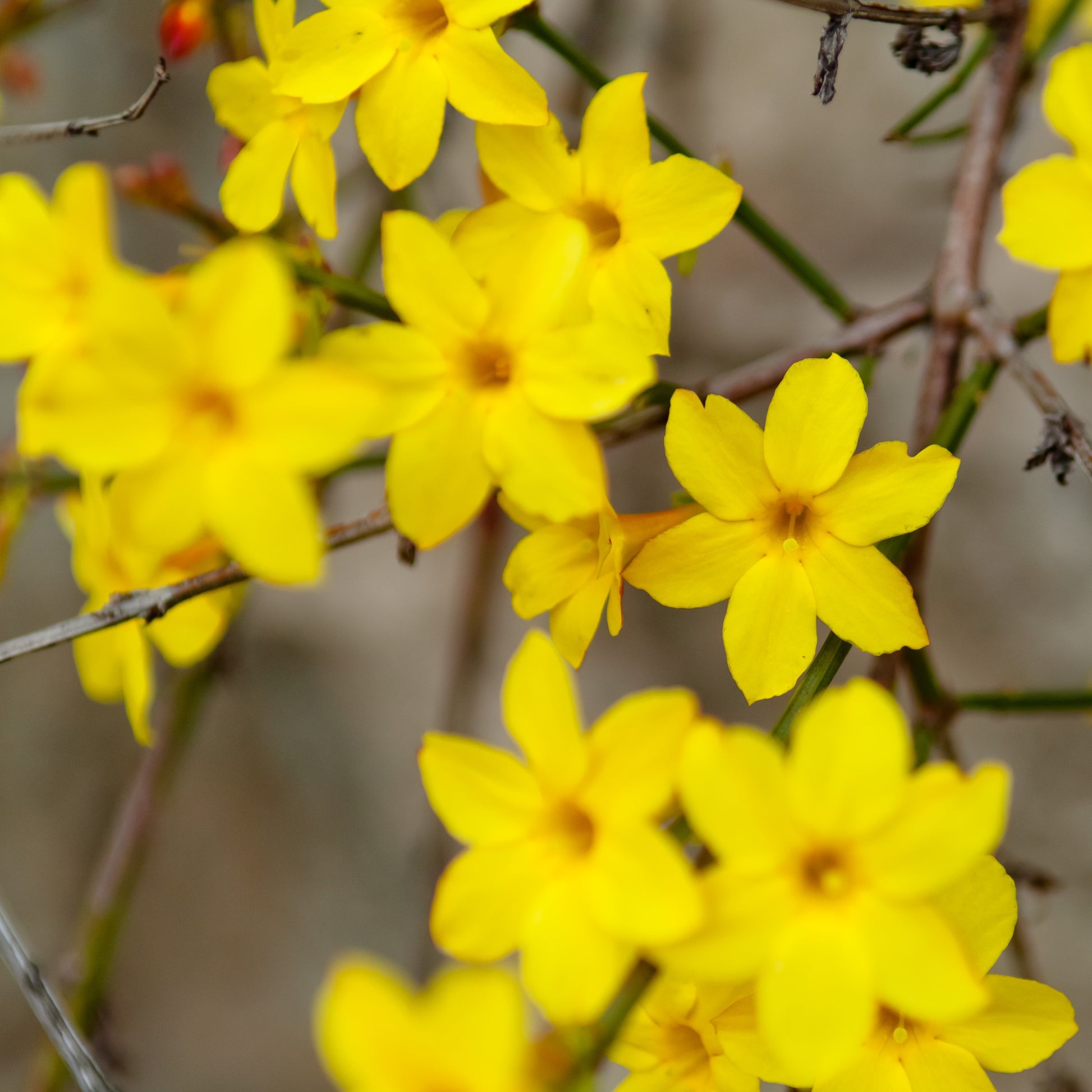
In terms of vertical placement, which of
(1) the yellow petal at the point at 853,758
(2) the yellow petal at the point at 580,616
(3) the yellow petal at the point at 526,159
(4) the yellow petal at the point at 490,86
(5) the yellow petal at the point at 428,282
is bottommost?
(2) the yellow petal at the point at 580,616

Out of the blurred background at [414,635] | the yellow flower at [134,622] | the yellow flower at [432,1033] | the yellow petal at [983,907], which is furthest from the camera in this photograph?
the blurred background at [414,635]

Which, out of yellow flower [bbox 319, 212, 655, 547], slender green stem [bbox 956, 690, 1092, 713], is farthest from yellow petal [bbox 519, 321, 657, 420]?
slender green stem [bbox 956, 690, 1092, 713]

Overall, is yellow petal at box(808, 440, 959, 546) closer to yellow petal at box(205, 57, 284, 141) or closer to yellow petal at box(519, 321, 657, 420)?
yellow petal at box(519, 321, 657, 420)

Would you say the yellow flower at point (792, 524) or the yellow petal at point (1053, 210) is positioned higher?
the yellow petal at point (1053, 210)

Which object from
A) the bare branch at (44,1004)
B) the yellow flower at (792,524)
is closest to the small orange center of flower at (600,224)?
the yellow flower at (792,524)

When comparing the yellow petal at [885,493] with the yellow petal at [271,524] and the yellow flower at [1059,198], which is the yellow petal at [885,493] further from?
the yellow petal at [271,524]

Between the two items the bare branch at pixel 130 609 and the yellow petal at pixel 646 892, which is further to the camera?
the bare branch at pixel 130 609

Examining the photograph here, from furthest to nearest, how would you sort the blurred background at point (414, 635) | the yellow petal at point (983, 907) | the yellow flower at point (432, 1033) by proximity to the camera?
the blurred background at point (414, 635) < the yellow petal at point (983, 907) < the yellow flower at point (432, 1033)
